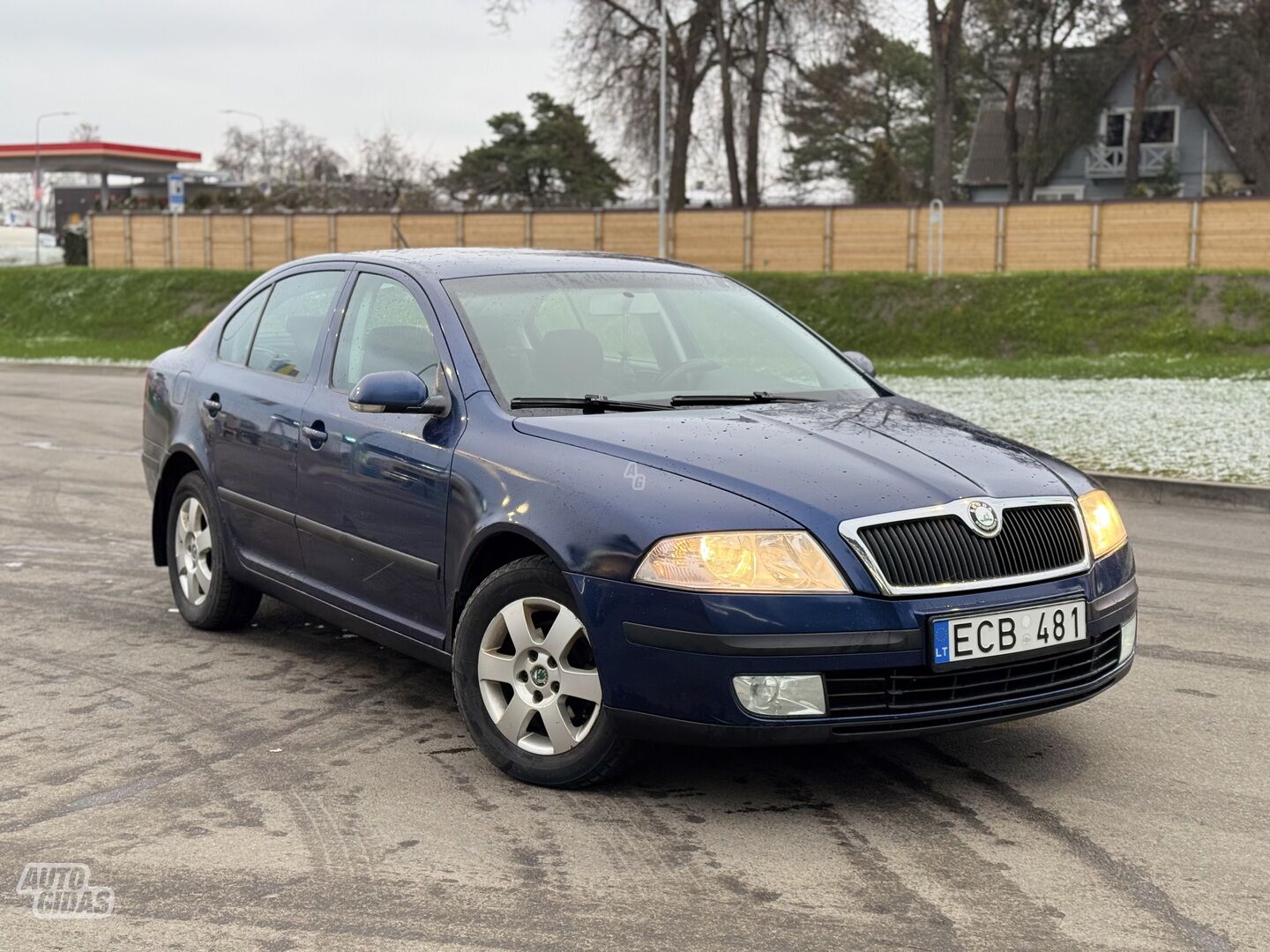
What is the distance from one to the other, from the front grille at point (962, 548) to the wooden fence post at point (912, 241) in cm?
3326

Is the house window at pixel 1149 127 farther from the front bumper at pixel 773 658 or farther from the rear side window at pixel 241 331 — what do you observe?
the front bumper at pixel 773 658

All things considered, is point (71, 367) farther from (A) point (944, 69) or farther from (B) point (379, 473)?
(A) point (944, 69)

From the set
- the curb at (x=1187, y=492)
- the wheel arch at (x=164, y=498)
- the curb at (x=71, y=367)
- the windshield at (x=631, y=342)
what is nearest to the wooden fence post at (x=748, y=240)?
the curb at (x=71, y=367)

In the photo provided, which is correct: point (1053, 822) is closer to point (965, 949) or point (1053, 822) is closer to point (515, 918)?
point (965, 949)

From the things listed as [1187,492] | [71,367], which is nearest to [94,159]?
[71,367]

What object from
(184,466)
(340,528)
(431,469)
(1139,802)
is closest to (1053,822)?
(1139,802)

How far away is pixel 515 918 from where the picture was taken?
12.0 feet

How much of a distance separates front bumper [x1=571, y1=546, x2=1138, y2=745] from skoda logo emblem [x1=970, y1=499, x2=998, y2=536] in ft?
0.58

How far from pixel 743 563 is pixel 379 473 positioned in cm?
164

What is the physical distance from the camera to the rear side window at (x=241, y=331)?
6.77 meters

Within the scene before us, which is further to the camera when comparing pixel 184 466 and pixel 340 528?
pixel 184 466

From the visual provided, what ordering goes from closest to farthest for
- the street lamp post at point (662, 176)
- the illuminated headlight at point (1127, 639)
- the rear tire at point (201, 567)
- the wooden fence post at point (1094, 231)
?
the illuminated headlight at point (1127, 639) < the rear tire at point (201, 567) < the wooden fence post at point (1094, 231) < the street lamp post at point (662, 176)

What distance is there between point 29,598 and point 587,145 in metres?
66.2

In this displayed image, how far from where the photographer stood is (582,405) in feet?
16.6
